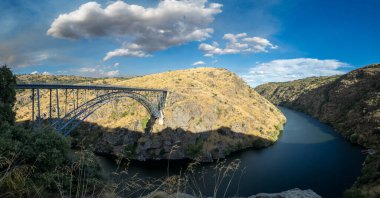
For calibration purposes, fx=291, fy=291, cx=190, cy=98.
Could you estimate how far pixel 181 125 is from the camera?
77.7m

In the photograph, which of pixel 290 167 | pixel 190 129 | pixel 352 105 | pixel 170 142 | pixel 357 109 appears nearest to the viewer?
pixel 290 167

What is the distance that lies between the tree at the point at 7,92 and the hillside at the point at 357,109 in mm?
42687

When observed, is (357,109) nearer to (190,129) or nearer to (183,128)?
(190,129)

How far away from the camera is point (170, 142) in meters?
72.7

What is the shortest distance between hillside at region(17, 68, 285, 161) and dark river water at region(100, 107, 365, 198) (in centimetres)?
429

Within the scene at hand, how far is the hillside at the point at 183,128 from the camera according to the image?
7081 centimetres

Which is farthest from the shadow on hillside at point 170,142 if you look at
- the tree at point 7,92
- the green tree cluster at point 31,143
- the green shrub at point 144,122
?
the green tree cluster at point 31,143

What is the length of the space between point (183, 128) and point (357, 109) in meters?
62.7

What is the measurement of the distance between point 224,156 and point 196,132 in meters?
10.5

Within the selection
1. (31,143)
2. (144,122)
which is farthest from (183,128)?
(31,143)

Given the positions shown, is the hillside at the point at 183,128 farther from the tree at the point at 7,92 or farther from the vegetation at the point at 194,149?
Result: the tree at the point at 7,92

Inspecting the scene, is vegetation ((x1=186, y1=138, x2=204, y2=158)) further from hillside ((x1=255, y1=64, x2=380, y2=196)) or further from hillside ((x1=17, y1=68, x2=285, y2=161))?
hillside ((x1=255, y1=64, x2=380, y2=196))

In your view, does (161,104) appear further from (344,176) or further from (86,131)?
(344,176)

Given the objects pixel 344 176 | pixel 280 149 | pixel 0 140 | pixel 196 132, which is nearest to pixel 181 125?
pixel 196 132
